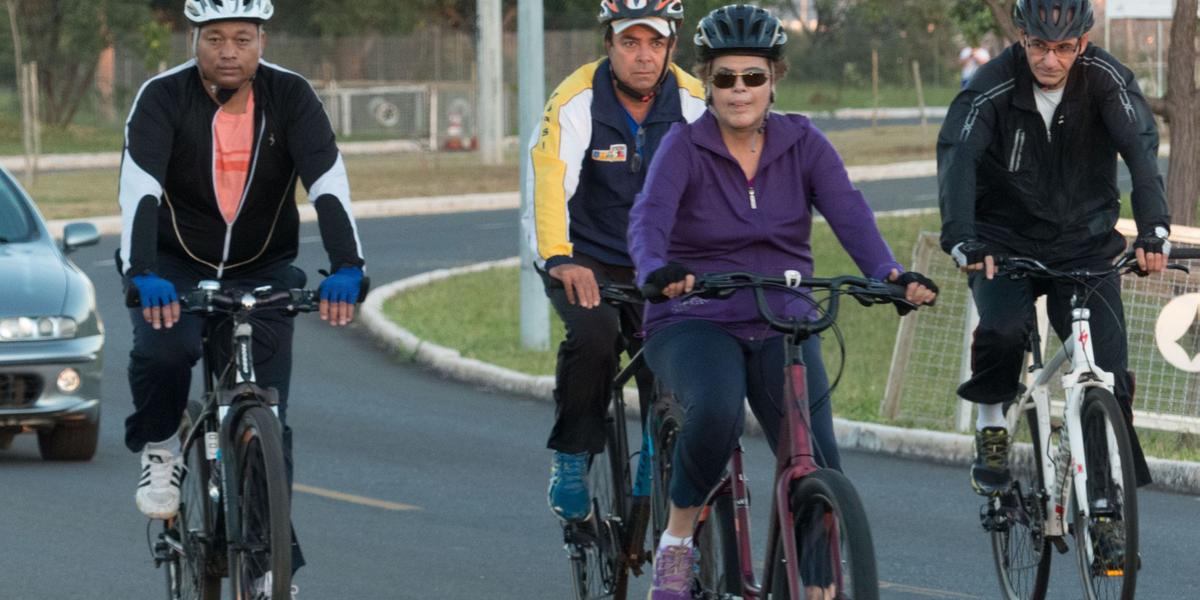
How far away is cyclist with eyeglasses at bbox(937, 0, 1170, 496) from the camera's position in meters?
7.04

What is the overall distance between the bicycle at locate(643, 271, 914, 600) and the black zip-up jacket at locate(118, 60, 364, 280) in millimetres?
1300

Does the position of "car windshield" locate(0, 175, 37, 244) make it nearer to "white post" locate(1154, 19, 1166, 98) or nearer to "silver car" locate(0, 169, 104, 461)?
"silver car" locate(0, 169, 104, 461)

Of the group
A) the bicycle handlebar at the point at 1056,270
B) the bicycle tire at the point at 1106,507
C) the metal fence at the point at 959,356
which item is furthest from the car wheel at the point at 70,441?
the bicycle tire at the point at 1106,507

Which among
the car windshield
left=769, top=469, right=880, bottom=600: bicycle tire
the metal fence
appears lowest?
the metal fence

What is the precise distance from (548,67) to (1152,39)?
1455cm

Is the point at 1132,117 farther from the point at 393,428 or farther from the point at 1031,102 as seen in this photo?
the point at 393,428

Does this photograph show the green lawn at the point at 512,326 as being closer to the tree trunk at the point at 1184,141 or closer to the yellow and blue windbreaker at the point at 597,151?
the tree trunk at the point at 1184,141

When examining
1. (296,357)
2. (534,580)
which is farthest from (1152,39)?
(534,580)

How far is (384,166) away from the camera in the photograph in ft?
129

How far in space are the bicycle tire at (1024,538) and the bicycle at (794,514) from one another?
154 cm

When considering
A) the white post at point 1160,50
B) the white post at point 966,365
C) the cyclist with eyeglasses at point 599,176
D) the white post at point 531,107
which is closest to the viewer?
the cyclist with eyeglasses at point 599,176

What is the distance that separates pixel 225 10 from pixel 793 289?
75.5 inches

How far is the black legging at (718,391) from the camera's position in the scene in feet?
18.6

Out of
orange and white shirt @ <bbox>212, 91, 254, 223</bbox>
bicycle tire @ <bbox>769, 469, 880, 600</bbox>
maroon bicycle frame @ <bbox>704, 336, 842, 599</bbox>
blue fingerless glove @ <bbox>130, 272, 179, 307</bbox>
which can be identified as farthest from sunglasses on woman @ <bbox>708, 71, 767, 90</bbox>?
blue fingerless glove @ <bbox>130, 272, 179, 307</bbox>
